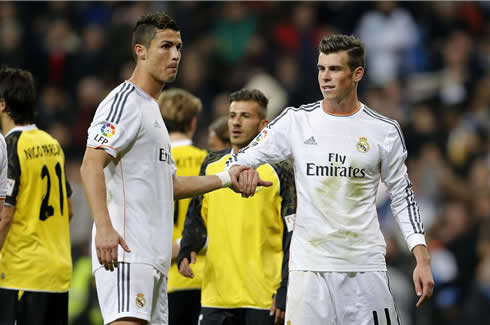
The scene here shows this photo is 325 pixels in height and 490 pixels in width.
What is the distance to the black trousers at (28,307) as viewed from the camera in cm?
660

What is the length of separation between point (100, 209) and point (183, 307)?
8.40 feet

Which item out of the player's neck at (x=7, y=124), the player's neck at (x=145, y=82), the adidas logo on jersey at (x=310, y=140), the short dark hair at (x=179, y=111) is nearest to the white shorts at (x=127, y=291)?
the player's neck at (x=145, y=82)

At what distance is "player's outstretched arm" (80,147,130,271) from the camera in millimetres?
5000

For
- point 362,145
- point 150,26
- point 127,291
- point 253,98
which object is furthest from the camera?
point 253,98

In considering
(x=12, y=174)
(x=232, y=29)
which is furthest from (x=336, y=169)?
(x=232, y=29)

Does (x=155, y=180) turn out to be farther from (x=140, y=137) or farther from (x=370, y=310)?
(x=370, y=310)

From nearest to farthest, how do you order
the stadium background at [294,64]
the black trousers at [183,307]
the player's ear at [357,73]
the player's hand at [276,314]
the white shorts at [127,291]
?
the white shorts at [127,291]
the player's ear at [357,73]
the player's hand at [276,314]
the black trousers at [183,307]
the stadium background at [294,64]

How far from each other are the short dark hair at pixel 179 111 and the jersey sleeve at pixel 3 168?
203 centimetres

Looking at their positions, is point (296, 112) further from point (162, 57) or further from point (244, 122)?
point (244, 122)

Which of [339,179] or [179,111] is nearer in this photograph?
[339,179]

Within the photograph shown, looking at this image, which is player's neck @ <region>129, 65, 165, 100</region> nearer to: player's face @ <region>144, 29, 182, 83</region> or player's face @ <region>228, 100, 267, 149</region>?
player's face @ <region>144, 29, 182, 83</region>

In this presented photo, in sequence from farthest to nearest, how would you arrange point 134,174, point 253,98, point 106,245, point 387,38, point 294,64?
point 387,38 < point 294,64 < point 253,98 < point 134,174 < point 106,245

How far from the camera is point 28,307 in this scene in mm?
6629

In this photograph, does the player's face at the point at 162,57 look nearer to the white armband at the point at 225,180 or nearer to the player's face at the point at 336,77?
the white armband at the point at 225,180
